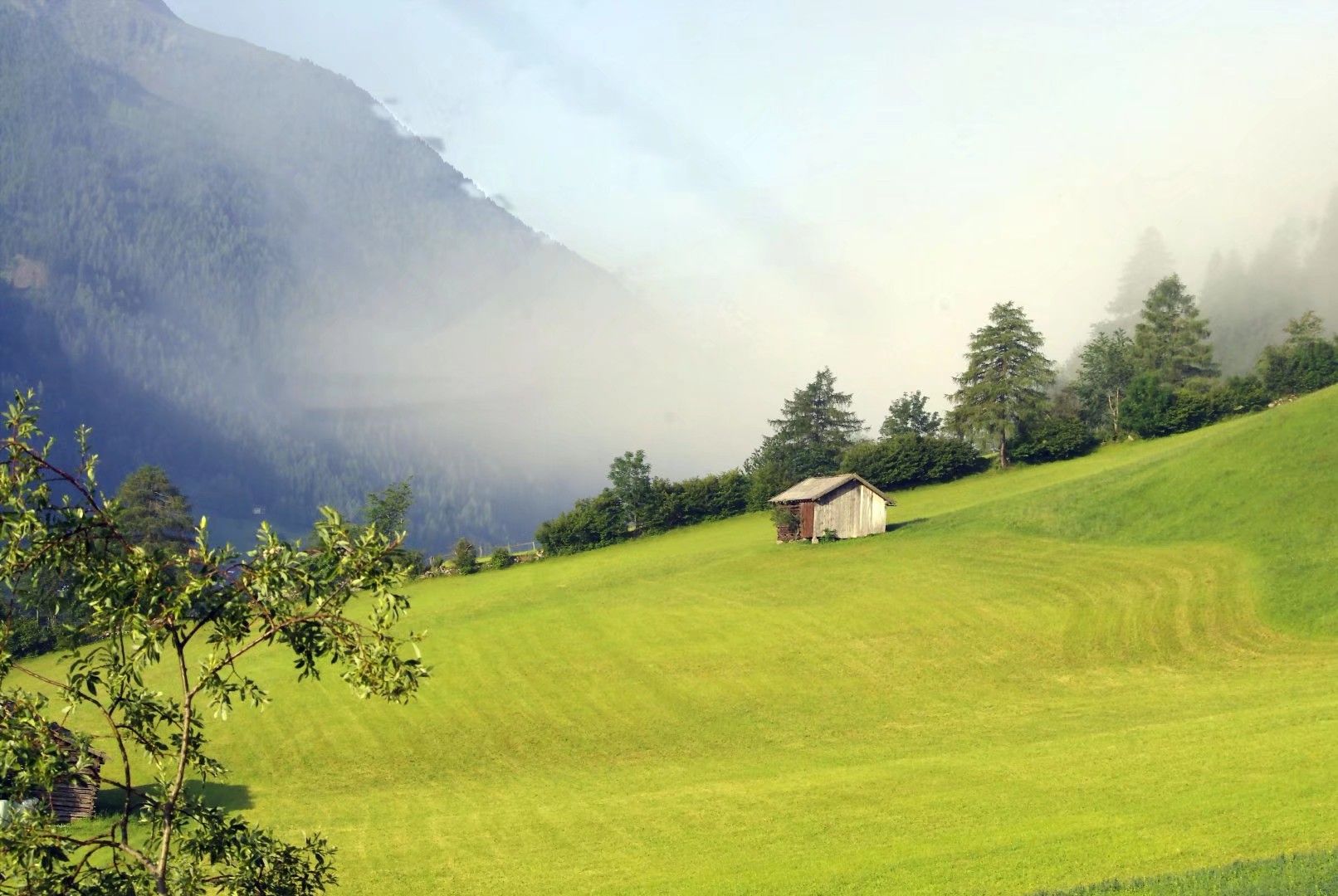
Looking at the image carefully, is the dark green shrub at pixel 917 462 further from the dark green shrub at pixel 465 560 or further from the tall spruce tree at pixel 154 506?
the tall spruce tree at pixel 154 506

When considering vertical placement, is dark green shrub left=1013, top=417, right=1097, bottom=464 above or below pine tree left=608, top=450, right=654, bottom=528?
above

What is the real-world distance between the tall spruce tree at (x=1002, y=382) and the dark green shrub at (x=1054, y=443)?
2330 millimetres

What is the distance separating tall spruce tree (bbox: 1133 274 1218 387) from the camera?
521 feet

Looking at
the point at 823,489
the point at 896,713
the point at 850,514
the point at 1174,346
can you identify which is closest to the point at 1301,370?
the point at 1174,346

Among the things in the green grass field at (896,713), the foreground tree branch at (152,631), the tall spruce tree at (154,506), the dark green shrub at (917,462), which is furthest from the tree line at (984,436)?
the foreground tree branch at (152,631)

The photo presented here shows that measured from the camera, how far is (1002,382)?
402ft

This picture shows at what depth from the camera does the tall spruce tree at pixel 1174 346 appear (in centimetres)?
15875

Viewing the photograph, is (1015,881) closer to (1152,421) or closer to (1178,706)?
(1178,706)

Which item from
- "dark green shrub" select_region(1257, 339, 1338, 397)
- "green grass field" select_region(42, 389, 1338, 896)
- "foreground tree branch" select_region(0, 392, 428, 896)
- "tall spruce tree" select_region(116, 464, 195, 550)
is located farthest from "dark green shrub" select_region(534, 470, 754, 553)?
"foreground tree branch" select_region(0, 392, 428, 896)

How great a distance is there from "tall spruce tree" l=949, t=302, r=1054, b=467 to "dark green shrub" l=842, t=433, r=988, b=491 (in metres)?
3.91

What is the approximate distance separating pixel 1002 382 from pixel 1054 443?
9.57 meters

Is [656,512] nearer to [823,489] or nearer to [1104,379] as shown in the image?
[823,489]

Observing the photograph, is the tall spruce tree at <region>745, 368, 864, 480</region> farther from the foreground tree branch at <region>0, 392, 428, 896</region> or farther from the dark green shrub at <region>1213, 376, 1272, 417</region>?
the foreground tree branch at <region>0, 392, 428, 896</region>

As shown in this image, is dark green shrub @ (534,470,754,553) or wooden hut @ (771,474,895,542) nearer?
wooden hut @ (771,474,895,542)
